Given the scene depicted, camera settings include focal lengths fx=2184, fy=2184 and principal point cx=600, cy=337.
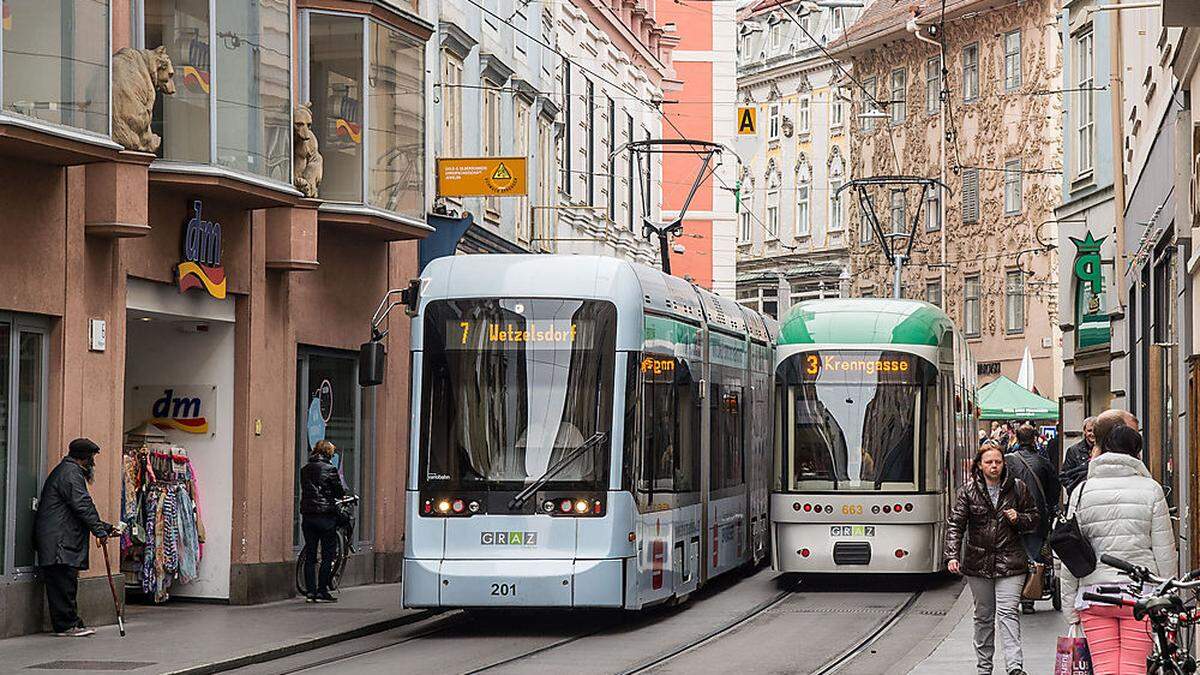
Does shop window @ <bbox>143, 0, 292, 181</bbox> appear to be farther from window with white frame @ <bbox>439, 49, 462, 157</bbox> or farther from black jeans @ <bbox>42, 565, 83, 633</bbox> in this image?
window with white frame @ <bbox>439, 49, 462, 157</bbox>

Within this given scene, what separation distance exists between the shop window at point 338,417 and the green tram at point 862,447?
16.9 ft

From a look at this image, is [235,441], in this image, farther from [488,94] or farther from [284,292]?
[488,94]

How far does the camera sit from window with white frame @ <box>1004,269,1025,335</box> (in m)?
67.9

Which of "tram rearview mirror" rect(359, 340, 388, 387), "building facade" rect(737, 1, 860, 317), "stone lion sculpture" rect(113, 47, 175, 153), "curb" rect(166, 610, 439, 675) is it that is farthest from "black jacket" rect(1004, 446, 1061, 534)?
"building facade" rect(737, 1, 860, 317)

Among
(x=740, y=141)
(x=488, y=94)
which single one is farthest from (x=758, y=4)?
(x=488, y=94)

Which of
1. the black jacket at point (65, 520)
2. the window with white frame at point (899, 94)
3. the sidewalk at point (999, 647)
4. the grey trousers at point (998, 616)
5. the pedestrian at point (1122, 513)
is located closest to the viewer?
the pedestrian at point (1122, 513)

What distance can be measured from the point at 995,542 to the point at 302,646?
612cm

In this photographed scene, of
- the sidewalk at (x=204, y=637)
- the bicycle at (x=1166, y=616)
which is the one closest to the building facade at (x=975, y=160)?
the sidewalk at (x=204, y=637)

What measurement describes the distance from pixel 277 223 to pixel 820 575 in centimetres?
824

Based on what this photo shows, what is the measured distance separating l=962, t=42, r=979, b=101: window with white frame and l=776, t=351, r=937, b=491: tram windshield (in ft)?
160

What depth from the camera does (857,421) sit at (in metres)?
23.3

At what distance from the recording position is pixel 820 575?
87.3 feet

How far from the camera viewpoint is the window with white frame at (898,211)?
255 ft

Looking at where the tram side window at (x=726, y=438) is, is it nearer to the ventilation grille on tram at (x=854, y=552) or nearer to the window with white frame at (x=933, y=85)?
the ventilation grille on tram at (x=854, y=552)
